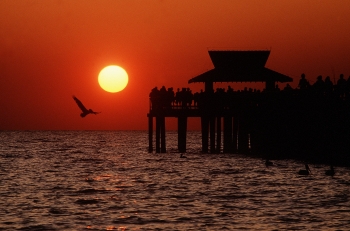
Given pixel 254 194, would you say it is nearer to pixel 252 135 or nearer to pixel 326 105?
pixel 326 105

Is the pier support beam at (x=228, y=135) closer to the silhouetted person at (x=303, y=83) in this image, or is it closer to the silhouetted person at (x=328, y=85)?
the silhouetted person at (x=303, y=83)

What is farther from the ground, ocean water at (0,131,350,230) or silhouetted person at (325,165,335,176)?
silhouetted person at (325,165,335,176)

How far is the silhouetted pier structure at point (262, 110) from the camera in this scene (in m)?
37.8

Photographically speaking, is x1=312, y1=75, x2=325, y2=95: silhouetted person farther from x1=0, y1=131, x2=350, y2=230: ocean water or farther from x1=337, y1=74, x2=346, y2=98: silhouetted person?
x1=0, y1=131, x2=350, y2=230: ocean water

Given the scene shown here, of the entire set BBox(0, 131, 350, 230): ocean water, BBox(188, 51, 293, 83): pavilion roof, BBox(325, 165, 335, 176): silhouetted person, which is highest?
BBox(188, 51, 293, 83): pavilion roof

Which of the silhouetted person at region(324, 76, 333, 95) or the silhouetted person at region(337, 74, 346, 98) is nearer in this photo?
the silhouetted person at region(337, 74, 346, 98)

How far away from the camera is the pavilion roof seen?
58.6 metres

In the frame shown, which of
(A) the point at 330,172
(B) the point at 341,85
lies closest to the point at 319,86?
(B) the point at 341,85

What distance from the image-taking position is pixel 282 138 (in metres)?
47.1

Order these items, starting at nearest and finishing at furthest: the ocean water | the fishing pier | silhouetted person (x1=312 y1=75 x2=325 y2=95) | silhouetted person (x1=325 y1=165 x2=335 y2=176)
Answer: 1. the ocean water
2. silhouetted person (x1=312 y1=75 x2=325 y2=95)
3. silhouetted person (x1=325 y1=165 x2=335 y2=176)
4. the fishing pier

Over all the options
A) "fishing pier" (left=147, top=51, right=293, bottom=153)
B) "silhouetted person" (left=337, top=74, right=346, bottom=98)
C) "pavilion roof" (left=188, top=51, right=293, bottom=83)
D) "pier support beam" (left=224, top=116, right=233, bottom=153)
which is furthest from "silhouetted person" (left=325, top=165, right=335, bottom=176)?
"pier support beam" (left=224, top=116, right=233, bottom=153)

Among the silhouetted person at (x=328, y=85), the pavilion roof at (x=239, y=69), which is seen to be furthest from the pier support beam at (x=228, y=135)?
the silhouetted person at (x=328, y=85)

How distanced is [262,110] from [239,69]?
11630 mm

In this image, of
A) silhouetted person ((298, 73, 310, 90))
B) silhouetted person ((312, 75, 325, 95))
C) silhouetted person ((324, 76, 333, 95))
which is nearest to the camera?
silhouetted person ((324, 76, 333, 95))
